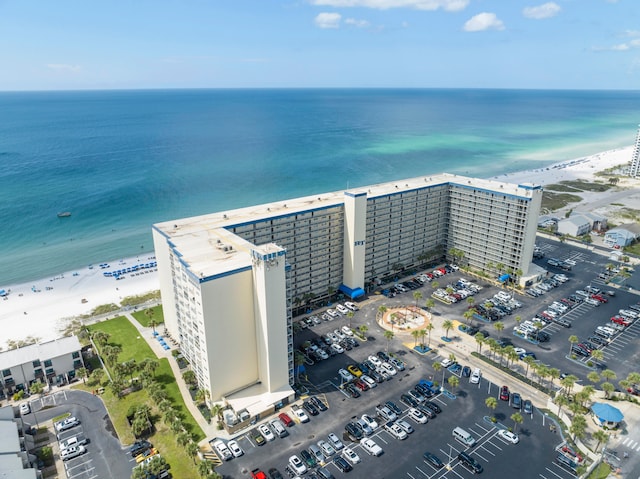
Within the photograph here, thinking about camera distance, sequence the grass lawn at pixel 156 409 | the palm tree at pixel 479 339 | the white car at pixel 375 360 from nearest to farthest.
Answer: the grass lawn at pixel 156 409, the white car at pixel 375 360, the palm tree at pixel 479 339

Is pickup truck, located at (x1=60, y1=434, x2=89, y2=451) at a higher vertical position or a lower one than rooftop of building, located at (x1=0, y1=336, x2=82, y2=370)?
lower

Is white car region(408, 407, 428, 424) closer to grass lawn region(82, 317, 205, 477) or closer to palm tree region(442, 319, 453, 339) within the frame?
palm tree region(442, 319, 453, 339)

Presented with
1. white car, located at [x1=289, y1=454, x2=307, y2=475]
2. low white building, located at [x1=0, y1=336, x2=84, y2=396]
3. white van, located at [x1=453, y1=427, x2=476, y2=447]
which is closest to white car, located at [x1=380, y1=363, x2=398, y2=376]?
white van, located at [x1=453, y1=427, x2=476, y2=447]

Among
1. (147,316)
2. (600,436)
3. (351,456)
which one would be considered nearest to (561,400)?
(600,436)

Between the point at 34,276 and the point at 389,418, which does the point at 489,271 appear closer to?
the point at 389,418

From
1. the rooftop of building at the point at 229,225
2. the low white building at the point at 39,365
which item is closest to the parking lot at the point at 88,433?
the low white building at the point at 39,365

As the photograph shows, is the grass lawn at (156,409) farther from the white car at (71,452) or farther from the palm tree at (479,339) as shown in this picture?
the palm tree at (479,339)

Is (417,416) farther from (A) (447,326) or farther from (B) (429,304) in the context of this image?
(B) (429,304)
